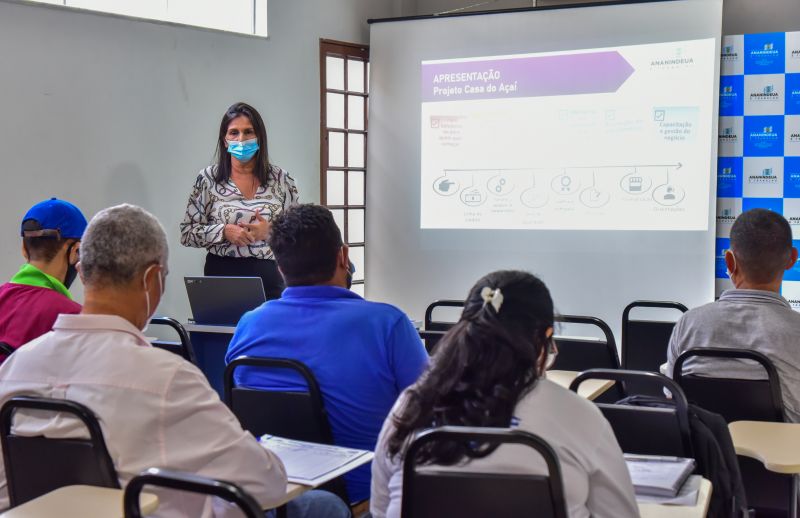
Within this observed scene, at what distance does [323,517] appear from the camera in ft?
6.37

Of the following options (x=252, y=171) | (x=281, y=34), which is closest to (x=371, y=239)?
(x=281, y=34)

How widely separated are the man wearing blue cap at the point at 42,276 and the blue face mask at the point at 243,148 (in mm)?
1668

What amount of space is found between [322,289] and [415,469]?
3.06 feet

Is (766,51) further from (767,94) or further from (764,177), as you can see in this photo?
(764,177)

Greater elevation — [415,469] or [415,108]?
[415,108]

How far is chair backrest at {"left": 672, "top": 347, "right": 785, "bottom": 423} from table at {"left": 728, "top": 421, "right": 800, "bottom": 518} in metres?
0.12

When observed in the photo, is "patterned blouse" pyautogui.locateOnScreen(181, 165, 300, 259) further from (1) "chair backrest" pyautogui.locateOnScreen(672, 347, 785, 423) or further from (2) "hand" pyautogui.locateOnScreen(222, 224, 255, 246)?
(1) "chair backrest" pyautogui.locateOnScreen(672, 347, 785, 423)

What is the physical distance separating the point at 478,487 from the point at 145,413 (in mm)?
604

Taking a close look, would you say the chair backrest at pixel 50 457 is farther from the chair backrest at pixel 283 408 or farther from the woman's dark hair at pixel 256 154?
the woman's dark hair at pixel 256 154

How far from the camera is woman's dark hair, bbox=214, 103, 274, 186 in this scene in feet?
14.1

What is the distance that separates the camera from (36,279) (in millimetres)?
2537

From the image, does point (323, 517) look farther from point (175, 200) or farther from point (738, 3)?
point (738, 3)

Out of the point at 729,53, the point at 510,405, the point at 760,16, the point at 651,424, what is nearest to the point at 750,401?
the point at 651,424

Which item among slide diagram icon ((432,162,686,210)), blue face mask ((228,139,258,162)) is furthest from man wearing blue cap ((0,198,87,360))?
slide diagram icon ((432,162,686,210))
